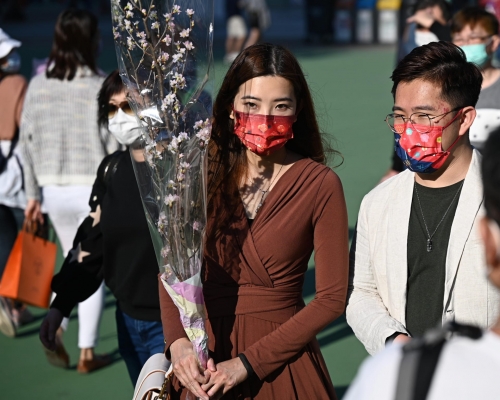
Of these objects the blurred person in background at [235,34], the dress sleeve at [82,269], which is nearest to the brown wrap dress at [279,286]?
the dress sleeve at [82,269]

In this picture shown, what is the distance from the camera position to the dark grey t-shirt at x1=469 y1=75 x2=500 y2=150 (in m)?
4.98

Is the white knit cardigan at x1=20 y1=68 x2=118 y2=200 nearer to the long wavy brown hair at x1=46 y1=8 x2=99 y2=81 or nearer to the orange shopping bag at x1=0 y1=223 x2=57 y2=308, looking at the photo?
the long wavy brown hair at x1=46 y1=8 x2=99 y2=81

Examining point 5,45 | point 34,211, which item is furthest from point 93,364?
point 5,45

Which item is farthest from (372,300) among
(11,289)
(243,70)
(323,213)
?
(11,289)

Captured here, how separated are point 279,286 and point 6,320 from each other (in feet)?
11.3

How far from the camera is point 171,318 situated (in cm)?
285

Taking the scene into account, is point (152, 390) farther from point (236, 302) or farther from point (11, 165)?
point (11, 165)

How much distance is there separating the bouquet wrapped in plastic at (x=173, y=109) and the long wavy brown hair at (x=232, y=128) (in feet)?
0.94

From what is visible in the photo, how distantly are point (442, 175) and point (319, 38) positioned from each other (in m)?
19.4

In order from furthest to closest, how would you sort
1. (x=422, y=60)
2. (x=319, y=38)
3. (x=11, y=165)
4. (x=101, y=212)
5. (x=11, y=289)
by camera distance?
(x=319, y=38)
(x=11, y=165)
(x=11, y=289)
(x=101, y=212)
(x=422, y=60)

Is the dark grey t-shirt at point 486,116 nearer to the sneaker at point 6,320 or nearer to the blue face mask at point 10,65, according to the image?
the blue face mask at point 10,65

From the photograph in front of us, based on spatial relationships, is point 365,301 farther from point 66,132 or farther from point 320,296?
point 66,132

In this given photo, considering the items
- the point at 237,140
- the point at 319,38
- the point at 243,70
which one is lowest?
the point at 319,38

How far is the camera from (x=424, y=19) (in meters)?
7.28
